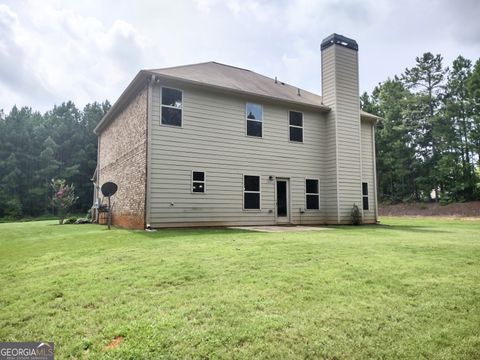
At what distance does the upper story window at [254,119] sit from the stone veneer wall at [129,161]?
3.92 meters

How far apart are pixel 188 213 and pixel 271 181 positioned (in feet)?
12.0

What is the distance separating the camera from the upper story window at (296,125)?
44.2 ft

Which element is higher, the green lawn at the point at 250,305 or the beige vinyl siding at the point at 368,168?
the beige vinyl siding at the point at 368,168

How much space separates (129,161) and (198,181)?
10.9ft

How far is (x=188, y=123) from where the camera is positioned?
11281 millimetres

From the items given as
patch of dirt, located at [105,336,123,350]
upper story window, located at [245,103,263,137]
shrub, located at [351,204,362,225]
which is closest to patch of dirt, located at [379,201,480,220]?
shrub, located at [351,204,362,225]

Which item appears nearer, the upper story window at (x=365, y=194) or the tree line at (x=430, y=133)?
the upper story window at (x=365, y=194)

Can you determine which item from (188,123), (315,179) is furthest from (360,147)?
(188,123)

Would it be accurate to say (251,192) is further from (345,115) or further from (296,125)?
(345,115)

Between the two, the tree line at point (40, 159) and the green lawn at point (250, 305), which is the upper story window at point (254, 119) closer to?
the green lawn at point (250, 305)

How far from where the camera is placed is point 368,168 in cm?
1535

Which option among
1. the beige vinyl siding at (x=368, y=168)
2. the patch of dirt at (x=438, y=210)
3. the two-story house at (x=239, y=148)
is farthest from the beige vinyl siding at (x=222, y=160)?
the patch of dirt at (x=438, y=210)

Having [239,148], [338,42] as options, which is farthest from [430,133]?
[239,148]

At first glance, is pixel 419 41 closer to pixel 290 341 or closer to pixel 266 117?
pixel 266 117
